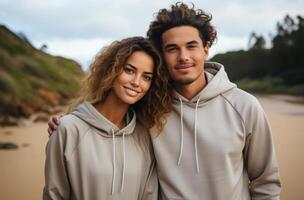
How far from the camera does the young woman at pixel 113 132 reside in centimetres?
194

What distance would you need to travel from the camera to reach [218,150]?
2.03m

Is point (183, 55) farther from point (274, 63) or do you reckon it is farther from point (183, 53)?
point (274, 63)

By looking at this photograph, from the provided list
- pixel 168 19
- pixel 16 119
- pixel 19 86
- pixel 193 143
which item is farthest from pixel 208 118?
pixel 19 86

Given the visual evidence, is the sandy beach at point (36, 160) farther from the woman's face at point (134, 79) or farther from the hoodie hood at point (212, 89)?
the woman's face at point (134, 79)

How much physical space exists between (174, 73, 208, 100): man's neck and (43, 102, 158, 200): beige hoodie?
1.28 feet

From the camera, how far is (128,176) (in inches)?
79.7

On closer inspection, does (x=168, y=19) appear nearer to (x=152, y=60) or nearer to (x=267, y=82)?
(x=152, y=60)

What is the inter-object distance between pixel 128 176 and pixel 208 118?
0.56m

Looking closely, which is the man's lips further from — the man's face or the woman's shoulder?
the woman's shoulder

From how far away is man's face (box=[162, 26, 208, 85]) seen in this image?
7.09 ft

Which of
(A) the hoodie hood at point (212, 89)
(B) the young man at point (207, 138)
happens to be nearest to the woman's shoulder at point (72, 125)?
(B) the young man at point (207, 138)

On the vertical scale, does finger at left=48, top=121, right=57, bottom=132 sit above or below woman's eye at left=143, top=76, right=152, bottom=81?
below

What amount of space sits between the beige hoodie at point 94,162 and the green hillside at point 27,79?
7.17 meters

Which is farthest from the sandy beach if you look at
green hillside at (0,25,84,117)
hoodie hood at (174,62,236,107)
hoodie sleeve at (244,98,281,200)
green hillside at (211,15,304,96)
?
green hillside at (211,15,304,96)
